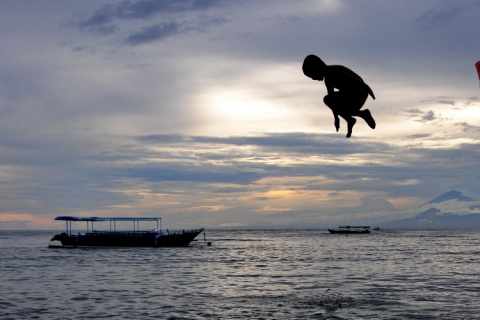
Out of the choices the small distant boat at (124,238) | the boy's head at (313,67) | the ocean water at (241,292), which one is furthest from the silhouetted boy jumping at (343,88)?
the small distant boat at (124,238)

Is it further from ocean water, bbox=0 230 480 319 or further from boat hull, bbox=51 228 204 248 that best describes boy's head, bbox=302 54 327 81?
boat hull, bbox=51 228 204 248

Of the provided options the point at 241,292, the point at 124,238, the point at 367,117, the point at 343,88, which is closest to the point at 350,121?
the point at 367,117

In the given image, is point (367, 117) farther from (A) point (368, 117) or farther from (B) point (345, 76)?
(B) point (345, 76)

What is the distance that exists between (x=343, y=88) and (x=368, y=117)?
0.74 ft

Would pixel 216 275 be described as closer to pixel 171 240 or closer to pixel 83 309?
pixel 83 309

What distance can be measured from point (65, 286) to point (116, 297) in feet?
36.7

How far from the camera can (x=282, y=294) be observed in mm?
46781

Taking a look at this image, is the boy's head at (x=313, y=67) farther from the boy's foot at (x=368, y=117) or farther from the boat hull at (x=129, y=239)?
the boat hull at (x=129, y=239)

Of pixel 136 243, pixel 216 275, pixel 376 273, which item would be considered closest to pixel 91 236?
pixel 136 243

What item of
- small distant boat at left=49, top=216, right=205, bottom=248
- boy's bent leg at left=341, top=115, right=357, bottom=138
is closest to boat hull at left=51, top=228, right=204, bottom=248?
small distant boat at left=49, top=216, right=205, bottom=248

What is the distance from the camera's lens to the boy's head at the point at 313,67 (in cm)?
349

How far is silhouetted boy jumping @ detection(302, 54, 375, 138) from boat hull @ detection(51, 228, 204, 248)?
11584 cm

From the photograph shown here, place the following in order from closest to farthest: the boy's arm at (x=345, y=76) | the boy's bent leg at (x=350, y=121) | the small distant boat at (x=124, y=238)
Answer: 1. the boy's arm at (x=345, y=76)
2. the boy's bent leg at (x=350, y=121)
3. the small distant boat at (x=124, y=238)

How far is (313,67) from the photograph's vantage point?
11.5 ft
